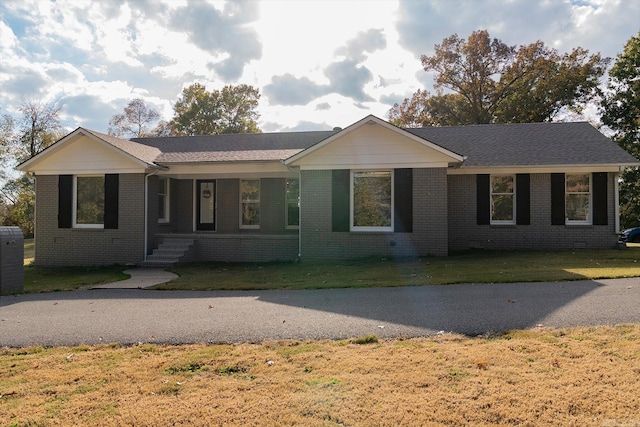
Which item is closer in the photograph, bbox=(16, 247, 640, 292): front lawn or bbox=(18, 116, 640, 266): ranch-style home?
bbox=(16, 247, 640, 292): front lawn

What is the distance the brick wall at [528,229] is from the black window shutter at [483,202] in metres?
0.14

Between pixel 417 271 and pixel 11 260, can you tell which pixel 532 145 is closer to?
pixel 417 271

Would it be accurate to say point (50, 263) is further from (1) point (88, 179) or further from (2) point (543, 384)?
(2) point (543, 384)

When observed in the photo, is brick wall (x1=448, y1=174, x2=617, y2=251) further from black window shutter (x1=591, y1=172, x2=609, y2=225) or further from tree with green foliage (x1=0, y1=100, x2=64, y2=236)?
tree with green foliage (x1=0, y1=100, x2=64, y2=236)

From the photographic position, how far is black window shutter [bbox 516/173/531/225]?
15148 millimetres

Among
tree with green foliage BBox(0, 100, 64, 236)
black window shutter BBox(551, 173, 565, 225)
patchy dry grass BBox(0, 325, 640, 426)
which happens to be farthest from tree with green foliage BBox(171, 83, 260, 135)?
patchy dry grass BBox(0, 325, 640, 426)

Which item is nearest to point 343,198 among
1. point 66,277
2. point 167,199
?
point 167,199

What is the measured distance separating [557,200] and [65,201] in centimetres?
1724

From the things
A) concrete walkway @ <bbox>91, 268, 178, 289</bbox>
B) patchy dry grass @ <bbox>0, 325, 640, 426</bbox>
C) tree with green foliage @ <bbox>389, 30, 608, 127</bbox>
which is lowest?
concrete walkway @ <bbox>91, 268, 178, 289</bbox>

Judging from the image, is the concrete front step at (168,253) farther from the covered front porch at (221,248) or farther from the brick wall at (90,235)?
the brick wall at (90,235)

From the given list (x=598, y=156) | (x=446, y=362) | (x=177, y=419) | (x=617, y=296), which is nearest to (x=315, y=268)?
(x=617, y=296)

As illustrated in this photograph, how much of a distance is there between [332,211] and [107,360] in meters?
9.58

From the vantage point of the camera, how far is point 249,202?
1688 cm

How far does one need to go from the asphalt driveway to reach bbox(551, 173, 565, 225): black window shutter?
267 inches
